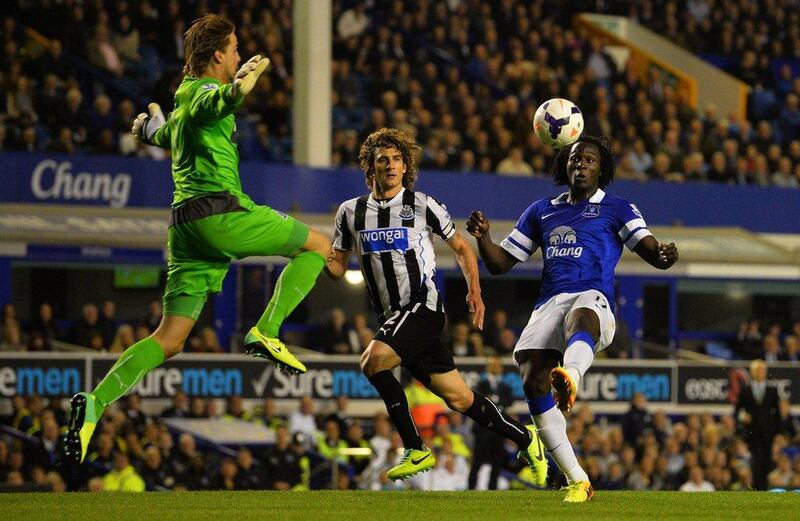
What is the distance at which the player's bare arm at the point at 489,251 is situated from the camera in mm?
8930

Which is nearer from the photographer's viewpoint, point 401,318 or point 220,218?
Answer: point 220,218

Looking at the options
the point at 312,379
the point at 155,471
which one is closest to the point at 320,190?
the point at 312,379

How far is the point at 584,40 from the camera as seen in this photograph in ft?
82.8

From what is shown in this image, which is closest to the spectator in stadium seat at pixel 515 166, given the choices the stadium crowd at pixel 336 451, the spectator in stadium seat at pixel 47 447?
the stadium crowd at pixel 336 451

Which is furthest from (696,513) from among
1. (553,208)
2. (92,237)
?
(92,237)

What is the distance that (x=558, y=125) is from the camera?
10.2 metres

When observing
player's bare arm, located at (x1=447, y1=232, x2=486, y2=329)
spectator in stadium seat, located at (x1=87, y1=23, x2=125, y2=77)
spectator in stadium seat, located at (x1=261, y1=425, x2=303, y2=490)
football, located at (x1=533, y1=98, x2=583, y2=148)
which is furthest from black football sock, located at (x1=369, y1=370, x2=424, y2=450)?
spectator in stadium seat, located at (x1=87, y1=23, x2=125, y2=77)

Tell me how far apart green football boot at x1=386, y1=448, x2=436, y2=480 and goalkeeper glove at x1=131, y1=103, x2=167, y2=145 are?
7.66 feet

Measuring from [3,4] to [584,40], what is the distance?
30.6 feet

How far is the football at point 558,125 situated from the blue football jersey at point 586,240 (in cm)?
89

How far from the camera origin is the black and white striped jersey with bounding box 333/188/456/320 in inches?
369

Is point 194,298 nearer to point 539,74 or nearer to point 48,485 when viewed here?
point 48,485

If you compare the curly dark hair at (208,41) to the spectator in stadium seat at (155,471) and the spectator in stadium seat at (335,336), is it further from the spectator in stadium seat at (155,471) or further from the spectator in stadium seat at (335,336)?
the spectator in stadium seat at (335,336)

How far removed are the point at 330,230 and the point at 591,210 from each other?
9919 millimetres
